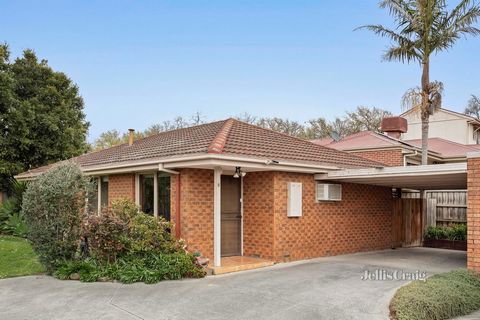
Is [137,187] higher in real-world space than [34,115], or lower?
lower

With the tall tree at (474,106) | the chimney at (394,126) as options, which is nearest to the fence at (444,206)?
the chimney at (394,126)

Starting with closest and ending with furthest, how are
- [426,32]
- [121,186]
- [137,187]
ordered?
[137,187] → [121,186] → [426,32]

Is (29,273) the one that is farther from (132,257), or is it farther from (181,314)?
(181,314)

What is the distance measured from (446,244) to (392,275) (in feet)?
27.9

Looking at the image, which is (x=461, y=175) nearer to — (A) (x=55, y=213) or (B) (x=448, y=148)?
(A) (x=55, y=213)

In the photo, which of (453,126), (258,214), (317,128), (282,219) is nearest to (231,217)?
(258,214)

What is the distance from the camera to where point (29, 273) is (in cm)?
1005

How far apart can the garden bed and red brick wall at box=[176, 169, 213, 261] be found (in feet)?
34.7

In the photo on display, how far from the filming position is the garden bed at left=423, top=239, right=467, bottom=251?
16.3m

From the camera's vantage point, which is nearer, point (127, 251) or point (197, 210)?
point (127, 251)

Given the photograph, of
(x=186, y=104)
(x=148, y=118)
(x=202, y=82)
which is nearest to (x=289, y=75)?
(x=202, y=82)

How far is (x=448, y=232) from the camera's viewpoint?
1700 cm

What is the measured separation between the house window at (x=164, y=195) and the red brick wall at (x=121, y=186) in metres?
1.20

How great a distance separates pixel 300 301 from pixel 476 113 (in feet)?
135
